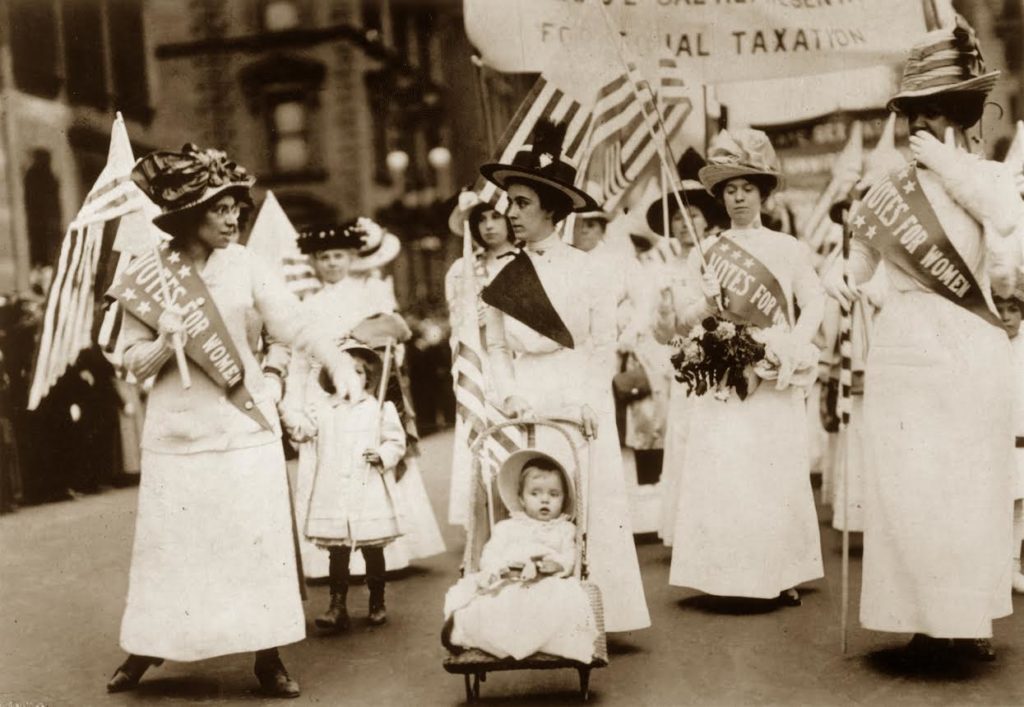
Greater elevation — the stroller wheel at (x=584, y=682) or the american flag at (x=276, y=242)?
the american flag at (x=276, y=242)

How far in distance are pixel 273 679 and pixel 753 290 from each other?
10.1ft

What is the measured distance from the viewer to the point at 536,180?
212 inches

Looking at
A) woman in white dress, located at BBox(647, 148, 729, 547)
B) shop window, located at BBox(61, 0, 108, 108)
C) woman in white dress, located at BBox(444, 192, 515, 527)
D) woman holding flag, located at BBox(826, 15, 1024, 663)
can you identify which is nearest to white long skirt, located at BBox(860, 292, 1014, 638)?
woman holding flag, located at BBox(826, 15, 1024, 663)

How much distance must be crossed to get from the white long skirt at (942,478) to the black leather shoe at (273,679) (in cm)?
248

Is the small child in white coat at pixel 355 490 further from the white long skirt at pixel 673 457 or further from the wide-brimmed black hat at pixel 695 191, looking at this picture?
the wide-brimmed black hat at pixel 695 191

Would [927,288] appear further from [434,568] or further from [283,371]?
[434,568]

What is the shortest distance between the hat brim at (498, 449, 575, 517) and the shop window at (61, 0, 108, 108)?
12.6 ft

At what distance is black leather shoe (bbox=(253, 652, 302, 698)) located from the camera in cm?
503

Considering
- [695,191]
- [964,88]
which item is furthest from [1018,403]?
[695,191]

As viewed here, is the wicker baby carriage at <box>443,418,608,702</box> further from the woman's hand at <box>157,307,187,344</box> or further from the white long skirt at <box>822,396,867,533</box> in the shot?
the white long skirt at <box>822,396,867,533</box>

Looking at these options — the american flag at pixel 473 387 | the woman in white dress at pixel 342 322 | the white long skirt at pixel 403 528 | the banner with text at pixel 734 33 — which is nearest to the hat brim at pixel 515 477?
the american flag at pixel 473 387

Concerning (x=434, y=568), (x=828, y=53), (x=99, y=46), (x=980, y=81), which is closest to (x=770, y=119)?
(x=828, y=53)

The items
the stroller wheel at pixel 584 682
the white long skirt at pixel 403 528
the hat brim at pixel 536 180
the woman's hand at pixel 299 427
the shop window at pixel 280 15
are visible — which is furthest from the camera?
the shop window at pixel 280 15

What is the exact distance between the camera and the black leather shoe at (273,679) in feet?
16.5
